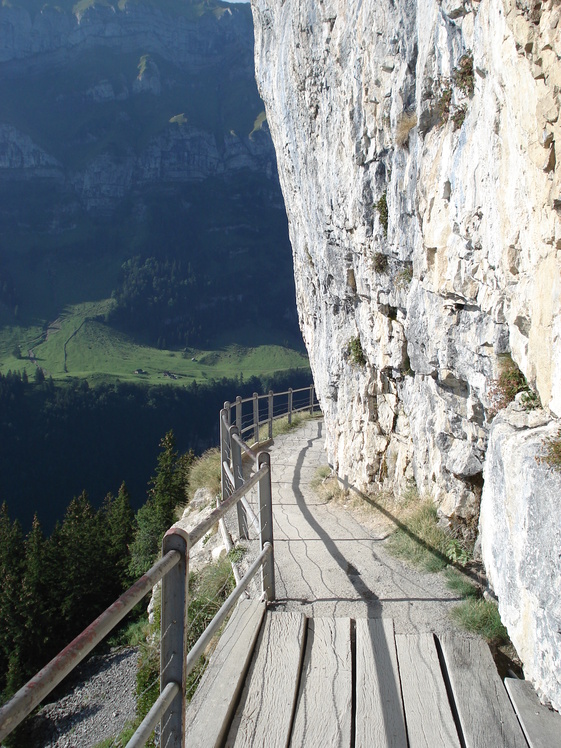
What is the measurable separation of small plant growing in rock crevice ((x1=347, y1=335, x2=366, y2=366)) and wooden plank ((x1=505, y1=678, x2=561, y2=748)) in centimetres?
752

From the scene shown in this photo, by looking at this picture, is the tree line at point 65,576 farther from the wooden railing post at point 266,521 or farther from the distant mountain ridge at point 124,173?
the distant mountain ridge at point 124,173

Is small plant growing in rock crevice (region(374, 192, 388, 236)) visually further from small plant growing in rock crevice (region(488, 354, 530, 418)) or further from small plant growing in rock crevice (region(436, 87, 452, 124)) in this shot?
small plant growing in rock crevice (region(488, 354, 530, 418))

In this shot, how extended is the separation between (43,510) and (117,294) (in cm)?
9086

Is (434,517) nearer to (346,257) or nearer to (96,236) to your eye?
(346,257)

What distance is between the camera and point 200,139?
190 m

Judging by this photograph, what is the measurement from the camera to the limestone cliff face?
3.81m

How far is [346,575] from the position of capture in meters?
6.02

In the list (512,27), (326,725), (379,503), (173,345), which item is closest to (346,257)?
(379,503)

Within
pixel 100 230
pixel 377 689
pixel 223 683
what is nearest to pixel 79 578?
pixel 223 683

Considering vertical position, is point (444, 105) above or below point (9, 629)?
above

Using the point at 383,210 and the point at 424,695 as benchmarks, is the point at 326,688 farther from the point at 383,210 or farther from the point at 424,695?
the point at 383,210

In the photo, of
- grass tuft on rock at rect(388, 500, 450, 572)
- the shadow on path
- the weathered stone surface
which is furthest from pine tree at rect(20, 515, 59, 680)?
Answer: the weathered stone surface

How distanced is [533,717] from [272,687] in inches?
62.0

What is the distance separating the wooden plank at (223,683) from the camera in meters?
3.34
